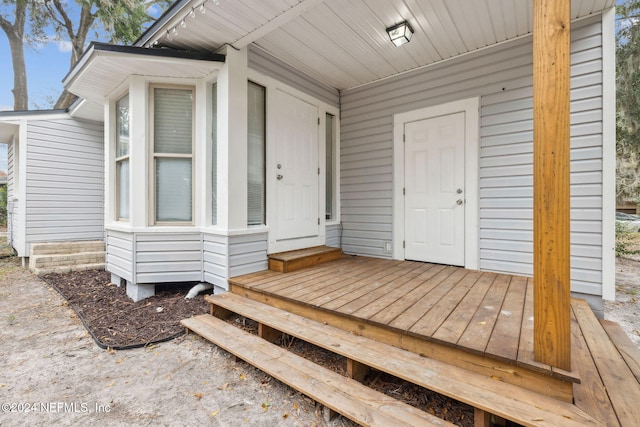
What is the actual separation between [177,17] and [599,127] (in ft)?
13.2

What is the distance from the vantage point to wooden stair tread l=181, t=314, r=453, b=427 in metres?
1.36

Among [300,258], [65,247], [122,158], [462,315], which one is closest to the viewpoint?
[462,315]

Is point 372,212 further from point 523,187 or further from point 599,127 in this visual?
point 599,127

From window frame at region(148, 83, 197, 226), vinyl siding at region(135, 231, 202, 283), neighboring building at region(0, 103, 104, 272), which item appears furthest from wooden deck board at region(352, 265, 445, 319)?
neighboring building at region(0, 103, 104, 272)

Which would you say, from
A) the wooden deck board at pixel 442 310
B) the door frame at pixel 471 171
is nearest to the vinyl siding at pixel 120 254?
the wooden deck board at pixel 442 310

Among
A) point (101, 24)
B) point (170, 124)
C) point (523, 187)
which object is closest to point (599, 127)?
point (523, 187)

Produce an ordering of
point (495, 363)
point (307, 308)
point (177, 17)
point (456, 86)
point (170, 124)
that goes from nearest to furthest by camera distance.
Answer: point (495, 363) < point (307, 308) < point (177, 17) < point (170, 124) < point (456, 86)

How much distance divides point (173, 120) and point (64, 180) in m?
3.77

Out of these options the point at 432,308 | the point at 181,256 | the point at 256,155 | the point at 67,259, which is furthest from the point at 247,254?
the point at 67,259

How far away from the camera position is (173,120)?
332cm

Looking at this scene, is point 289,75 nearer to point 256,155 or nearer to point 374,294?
point 256,155

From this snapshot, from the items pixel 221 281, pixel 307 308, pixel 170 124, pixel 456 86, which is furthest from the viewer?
pixel 456 86

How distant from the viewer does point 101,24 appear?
25.9 ft

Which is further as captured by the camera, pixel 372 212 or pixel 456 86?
pixel 372 212
